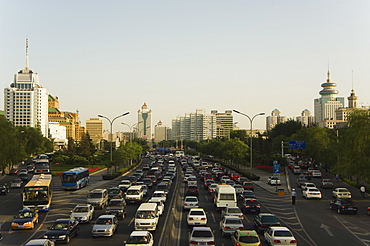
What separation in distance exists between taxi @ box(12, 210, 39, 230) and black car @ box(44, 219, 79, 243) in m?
4.23

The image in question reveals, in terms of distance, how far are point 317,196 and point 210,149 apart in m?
80.2

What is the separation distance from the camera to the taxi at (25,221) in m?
25.4

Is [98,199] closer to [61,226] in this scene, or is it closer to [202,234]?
[61,226]

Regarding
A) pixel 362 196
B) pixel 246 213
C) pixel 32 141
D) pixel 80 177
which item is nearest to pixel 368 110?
pixel 362 196

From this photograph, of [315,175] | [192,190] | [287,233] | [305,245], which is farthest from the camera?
[315,175]

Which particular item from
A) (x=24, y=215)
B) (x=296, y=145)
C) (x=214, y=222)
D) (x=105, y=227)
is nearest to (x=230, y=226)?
(x=214, y=222)

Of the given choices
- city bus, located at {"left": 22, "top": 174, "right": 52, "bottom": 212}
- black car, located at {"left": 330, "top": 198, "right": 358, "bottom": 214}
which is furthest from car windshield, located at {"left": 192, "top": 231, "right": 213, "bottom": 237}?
city bus, located at {"left": 22, "top": 174, "right": 52, "bottom": 212}

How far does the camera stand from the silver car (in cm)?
2241

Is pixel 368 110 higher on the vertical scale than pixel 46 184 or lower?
higher

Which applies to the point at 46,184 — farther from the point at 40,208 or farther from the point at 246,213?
the point at 246,213

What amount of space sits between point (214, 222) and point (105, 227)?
835 cm

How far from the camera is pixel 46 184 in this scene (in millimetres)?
33250

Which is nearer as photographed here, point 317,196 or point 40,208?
point 40,208

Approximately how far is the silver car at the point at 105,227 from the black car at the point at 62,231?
1.14m
